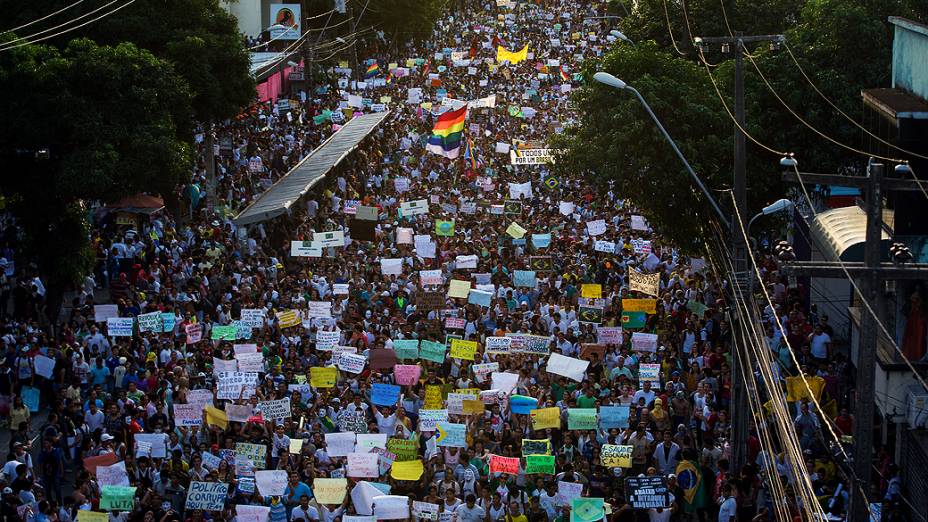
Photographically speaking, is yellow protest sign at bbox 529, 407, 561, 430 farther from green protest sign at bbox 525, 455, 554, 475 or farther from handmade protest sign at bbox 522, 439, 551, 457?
→ green protest sign at bbox 525, 455, 554, 475

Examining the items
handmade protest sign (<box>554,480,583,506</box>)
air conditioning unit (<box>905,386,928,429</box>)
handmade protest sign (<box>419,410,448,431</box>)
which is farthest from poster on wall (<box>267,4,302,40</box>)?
handmade protest sign (<box>554,480,583,506</box>)

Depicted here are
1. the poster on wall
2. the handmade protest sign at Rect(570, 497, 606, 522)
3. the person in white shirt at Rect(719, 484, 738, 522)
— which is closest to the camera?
the handmade protest sign at Rect(570, 497, 606, 522)

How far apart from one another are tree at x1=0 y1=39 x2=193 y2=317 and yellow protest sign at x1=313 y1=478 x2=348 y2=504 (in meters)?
12.8

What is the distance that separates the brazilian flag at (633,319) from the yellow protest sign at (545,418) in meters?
5.67

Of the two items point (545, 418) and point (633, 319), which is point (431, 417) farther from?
point (633, 319)

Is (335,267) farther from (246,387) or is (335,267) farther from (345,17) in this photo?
(345,17)

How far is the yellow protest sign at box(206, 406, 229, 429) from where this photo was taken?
21906mm

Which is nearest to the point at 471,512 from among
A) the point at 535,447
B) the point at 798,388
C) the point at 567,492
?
the point at 567,492

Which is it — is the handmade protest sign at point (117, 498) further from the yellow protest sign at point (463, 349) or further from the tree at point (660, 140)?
the tree at point (660, 140)

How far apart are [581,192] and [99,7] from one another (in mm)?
12796

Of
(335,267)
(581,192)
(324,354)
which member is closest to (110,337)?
(324,354)

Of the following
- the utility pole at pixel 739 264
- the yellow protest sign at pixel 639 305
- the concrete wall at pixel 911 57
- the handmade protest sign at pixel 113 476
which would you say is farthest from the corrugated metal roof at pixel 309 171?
the handmade protest sign at pixel 113 476

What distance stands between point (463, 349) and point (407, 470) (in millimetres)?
4614

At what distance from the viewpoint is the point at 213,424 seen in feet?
72.0
